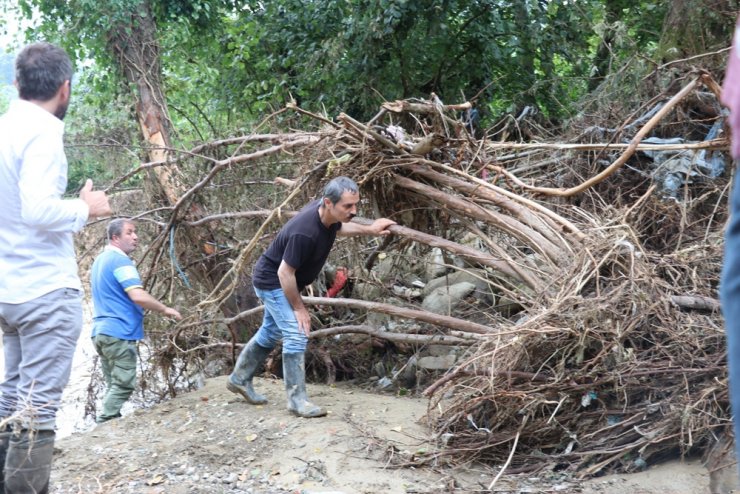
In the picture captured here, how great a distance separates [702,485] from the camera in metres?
4.33

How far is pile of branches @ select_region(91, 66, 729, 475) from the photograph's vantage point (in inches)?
182

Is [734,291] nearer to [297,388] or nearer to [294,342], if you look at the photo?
[294,342]

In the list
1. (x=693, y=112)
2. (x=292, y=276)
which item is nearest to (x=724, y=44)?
(x=693, y=112)

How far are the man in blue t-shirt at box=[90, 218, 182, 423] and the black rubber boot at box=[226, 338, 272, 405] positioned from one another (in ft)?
2.01

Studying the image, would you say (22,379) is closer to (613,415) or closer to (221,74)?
(613,415)

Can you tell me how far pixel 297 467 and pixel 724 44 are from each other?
5.56m

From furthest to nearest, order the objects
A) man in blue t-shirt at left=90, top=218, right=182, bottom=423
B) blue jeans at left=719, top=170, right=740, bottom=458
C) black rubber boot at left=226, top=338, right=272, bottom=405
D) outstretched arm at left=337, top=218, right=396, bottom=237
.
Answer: man in blue t-shirt at left=90, top=218, right=182, bottom=423, black rubber boot at left=226, top=338, right=272, bottom=405, outstretched arm at left=337, top=218, right=396, bottom=237, blue jeans at left=719, top=170, right=740, bottom=458

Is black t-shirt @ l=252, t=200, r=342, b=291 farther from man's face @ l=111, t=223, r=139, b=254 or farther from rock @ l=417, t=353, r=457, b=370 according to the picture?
rock @ l=417, t=353, r=457, b=370

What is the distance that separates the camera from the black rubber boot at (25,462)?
3.56 meters

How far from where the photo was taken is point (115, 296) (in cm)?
626

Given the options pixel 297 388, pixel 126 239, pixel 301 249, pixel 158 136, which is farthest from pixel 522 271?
pixel 158 136

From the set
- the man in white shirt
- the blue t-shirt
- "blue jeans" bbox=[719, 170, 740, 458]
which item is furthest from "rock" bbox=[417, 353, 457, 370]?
"blue jeans" bbox=[719, 170, 740, 458]

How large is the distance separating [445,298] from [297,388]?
2081 mm

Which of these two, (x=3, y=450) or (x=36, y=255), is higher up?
(x=36, y=255)
